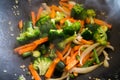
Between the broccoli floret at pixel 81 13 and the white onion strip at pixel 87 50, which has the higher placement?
the broccoli floret at pixel 81 13

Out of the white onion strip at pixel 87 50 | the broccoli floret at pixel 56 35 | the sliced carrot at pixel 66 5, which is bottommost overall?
the white onion strip at pixel 87 50

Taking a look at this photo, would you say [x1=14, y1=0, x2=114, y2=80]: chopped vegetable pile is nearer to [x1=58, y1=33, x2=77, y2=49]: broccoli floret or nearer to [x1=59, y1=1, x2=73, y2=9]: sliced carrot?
[x1=58, y1=33, x2=77, y2=49]: broccoli floret

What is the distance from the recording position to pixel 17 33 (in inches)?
114

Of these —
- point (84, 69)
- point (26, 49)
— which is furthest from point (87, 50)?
point (26, 49)

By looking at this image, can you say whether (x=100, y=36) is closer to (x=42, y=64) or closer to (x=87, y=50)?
(x=87, y=50)

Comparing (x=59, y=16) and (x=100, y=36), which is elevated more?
(x=59, y=16)

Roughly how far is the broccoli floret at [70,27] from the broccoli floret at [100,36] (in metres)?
0.17

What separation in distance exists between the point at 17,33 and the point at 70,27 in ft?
1.74

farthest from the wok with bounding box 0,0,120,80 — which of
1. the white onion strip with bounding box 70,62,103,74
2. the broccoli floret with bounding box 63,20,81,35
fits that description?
the broccoli floret with bounding box 63,20,81,35

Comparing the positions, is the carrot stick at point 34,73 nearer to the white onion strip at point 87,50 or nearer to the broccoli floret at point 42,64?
the broccoli floret at point 42,64

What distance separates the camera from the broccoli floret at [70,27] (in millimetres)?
2723

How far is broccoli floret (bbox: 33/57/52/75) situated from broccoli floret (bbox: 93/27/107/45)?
1.59 ft

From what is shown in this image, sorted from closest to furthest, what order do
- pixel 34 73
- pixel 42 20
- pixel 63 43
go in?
pixel 34 73 → pixel 63 43 → pixel 42 20

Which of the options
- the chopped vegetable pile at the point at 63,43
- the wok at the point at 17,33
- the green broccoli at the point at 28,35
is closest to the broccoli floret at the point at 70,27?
the chopped vegetable pile at the point at 63,43
